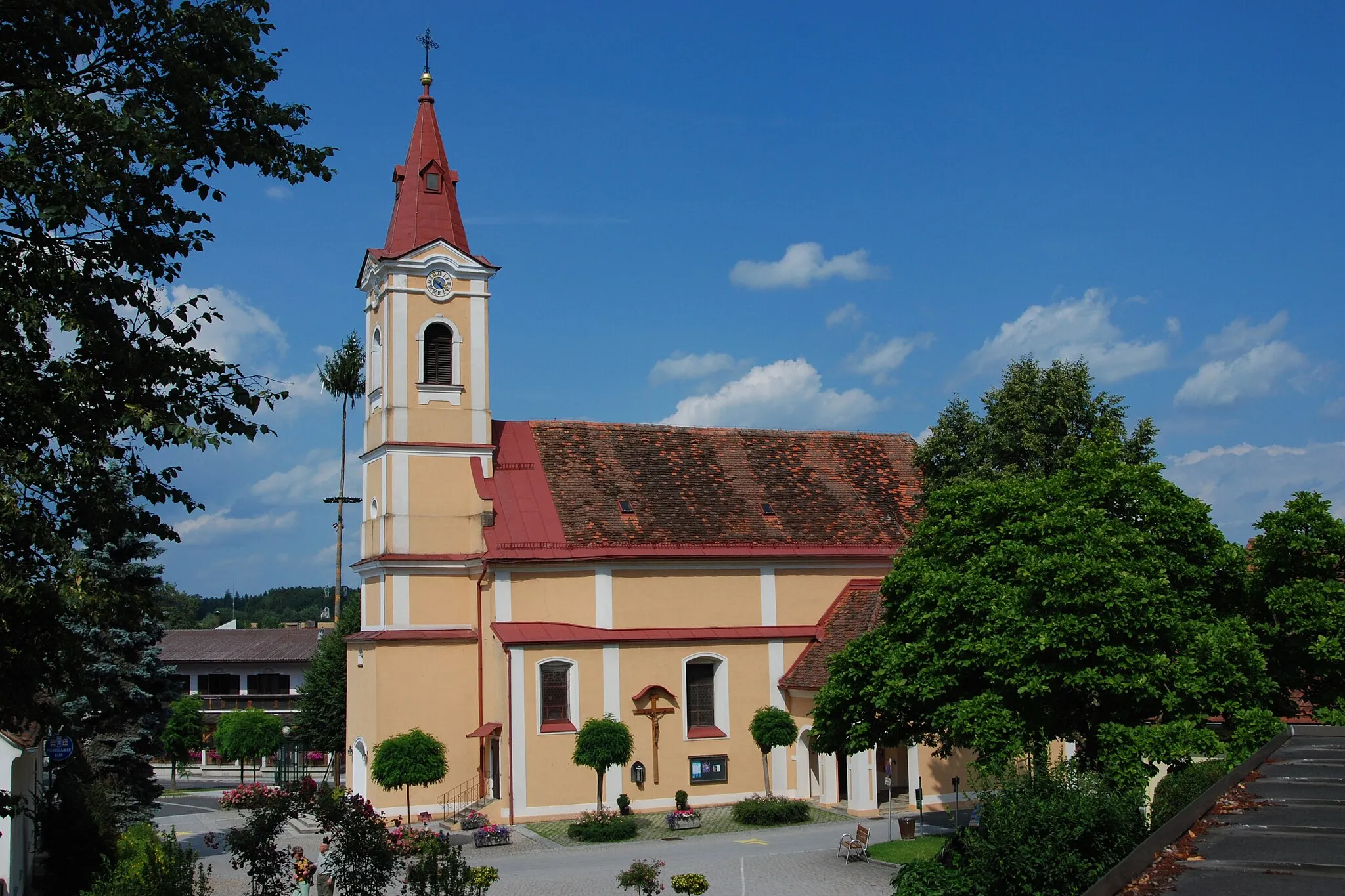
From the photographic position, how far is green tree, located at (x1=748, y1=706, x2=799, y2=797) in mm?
33938

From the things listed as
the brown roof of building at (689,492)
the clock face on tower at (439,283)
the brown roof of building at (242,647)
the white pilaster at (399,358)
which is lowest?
the brown roof of building at (242,647)

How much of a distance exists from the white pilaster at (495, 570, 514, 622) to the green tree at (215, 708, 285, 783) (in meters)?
23.4

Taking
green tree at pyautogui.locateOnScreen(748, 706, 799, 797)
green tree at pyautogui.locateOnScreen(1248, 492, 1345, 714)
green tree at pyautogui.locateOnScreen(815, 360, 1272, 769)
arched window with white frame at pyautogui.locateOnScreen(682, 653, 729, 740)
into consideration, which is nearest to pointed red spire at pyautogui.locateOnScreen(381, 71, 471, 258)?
arched window with white frame at pyautogui.locateOnScreen(682, 653, 729, 740)

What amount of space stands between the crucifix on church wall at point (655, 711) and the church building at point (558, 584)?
6cm

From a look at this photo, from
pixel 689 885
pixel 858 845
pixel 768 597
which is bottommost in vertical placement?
pixel 858 845

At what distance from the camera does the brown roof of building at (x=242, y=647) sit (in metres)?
67.8

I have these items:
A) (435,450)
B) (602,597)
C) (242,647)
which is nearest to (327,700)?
(435,450)

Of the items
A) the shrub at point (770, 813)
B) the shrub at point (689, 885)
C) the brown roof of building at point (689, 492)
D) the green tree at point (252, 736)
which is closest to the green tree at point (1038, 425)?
the brown roof of building at point (689, 492)

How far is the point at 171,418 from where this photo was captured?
11375mm

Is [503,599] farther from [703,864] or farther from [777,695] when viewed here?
[703,864]

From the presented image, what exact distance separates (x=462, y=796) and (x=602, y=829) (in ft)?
20.7

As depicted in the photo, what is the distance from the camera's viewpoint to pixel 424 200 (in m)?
37.9

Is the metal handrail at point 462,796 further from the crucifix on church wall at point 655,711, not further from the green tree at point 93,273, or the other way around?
the green tree at point 93,273

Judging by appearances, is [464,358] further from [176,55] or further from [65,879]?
[176,55]
